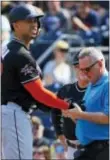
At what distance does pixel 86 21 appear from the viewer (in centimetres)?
1074

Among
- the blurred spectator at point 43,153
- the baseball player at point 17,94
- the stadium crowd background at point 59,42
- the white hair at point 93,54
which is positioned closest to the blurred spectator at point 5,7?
the stadium crowd background at point 59,42

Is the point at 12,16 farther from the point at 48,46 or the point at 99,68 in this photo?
the point at 48,46

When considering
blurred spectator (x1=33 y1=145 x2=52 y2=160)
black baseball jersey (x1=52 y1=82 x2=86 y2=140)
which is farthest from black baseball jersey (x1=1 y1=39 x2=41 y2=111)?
blurred spectator (x1=33 y1=145 x2=52 y2=160)

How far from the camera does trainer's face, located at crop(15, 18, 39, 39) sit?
531 cm

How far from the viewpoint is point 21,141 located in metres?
5.39

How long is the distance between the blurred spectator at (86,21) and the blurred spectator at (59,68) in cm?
86

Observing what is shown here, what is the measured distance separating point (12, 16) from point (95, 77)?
1.31 metres

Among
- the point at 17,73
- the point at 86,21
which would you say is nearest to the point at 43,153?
the point at 17,73

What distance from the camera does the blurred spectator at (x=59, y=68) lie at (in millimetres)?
8711

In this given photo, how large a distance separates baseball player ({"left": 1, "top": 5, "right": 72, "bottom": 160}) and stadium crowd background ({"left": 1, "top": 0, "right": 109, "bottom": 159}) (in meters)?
1.62

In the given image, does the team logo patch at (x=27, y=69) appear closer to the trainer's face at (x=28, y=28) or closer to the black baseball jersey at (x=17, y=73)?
the black baseball jersey at (x=17, y=73)

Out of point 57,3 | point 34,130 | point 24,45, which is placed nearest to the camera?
point 24,45

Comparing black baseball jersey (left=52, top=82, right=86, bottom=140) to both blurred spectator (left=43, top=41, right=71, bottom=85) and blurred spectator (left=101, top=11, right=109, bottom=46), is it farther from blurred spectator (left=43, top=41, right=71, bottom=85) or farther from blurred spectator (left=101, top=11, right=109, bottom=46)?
blurred spectator (left=101, top=11, right=109, bottom=46)

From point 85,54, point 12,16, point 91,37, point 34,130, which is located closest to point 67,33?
point 91,37
